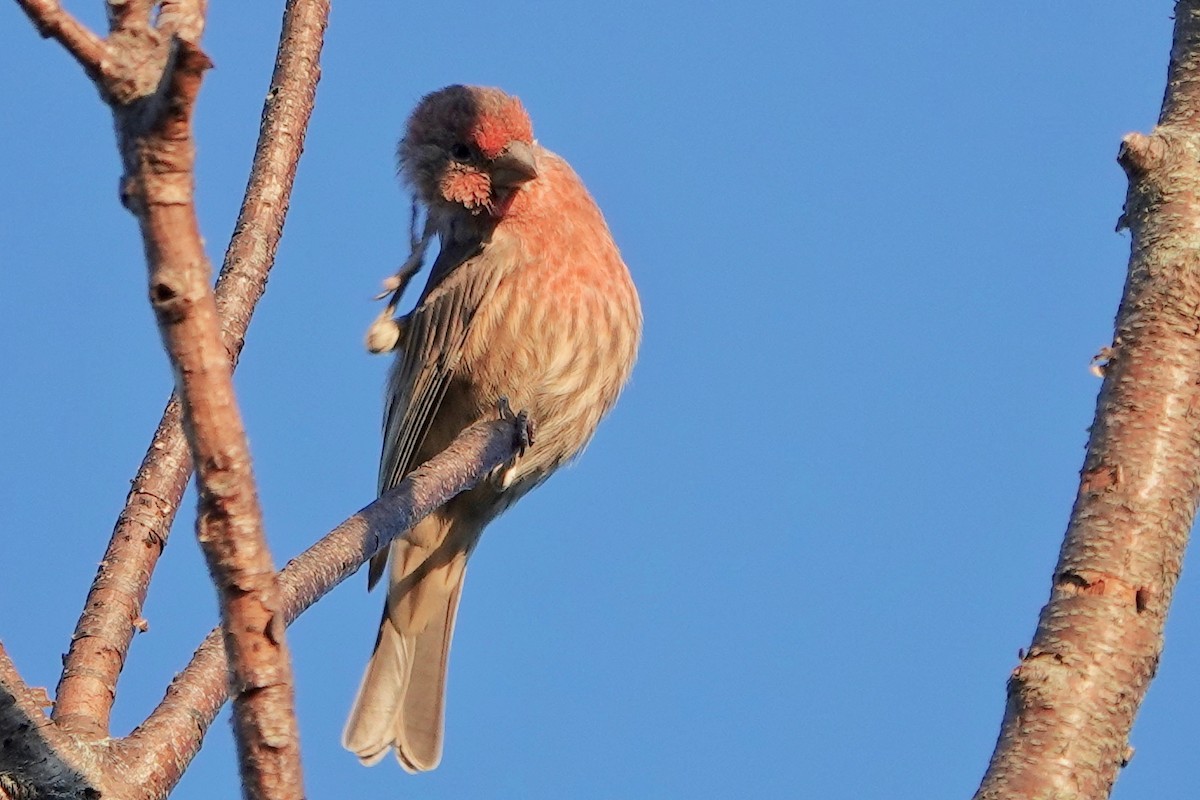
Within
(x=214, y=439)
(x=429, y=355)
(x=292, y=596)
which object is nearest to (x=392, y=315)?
(x=429, y=355)

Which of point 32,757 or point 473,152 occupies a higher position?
point 473,152

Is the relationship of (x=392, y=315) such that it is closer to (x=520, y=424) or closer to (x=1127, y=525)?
(x=520, y=424)

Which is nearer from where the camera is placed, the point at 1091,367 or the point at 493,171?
the point at 1091,367

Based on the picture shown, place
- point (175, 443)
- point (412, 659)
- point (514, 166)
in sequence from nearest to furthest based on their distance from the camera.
Answer: point (175, 443), point (514, 166), point (412, 659)

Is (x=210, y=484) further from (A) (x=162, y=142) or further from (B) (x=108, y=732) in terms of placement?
(B) (x=108, y=732)

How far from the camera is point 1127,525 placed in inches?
103

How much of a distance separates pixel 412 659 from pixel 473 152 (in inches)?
77.5

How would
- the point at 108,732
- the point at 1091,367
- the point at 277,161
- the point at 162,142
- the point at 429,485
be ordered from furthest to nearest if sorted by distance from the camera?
the point at 277,161, the point at 429,485, the point at 108,732, the point at 1091,367, the point at 162,142

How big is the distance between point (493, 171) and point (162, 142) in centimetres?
447

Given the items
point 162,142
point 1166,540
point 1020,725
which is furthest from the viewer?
point 1166,540

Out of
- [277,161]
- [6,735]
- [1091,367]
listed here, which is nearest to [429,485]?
[277,161]

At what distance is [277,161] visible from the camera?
178 inches

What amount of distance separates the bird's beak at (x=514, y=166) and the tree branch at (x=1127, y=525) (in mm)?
3259

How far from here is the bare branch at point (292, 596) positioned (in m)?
3.11
